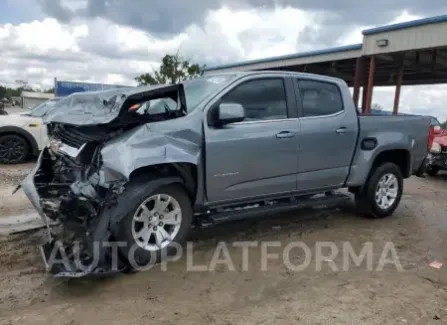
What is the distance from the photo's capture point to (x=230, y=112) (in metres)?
4.55

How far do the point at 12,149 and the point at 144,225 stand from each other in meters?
7.39

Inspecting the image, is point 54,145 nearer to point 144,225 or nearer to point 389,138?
point 144,225

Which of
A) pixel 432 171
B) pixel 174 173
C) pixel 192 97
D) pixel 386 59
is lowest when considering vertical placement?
pixel 432 171

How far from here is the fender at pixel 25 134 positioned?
10250mm

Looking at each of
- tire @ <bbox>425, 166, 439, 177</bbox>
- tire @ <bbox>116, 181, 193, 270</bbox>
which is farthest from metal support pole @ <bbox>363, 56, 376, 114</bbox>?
tire @ <bbox>116, 181, 193, 270</bbox>

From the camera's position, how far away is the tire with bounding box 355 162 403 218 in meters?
6.32

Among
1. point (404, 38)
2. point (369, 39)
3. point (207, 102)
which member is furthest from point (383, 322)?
point (369, 39)

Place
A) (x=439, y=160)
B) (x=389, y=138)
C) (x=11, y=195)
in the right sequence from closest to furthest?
(x=389, y=138), (x=11, y=195), (x=439, y=160)

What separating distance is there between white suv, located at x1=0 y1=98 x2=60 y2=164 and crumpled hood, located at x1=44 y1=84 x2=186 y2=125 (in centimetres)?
600

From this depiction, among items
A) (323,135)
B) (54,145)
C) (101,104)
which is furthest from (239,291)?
(54,145)

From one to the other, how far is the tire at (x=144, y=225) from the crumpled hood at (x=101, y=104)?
74 cm

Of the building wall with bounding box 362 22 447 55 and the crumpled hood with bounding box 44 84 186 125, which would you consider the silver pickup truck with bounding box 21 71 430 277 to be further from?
the building wall with bounding box 362 22 447 55

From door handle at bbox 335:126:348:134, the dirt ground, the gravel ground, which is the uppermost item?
door handle at bbox 335:126:348:134

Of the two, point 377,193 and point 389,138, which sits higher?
point 389,138
